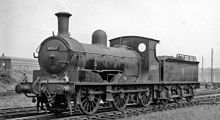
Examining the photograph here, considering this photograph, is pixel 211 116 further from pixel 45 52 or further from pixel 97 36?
pixel 45 52

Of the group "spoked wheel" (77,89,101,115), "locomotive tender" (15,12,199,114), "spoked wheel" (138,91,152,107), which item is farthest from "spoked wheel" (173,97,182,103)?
"spoked wheel" (77,89,101,115)

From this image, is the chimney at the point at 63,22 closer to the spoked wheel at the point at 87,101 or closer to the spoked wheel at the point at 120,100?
the spoked wheel at the point at 87,101

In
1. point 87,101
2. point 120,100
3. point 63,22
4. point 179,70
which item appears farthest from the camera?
point 179,70

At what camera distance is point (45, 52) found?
12.6 metres

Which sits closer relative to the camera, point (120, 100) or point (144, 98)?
point (120, 100)

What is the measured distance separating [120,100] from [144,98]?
6.86 feet

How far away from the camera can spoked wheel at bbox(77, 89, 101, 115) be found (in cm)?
1180

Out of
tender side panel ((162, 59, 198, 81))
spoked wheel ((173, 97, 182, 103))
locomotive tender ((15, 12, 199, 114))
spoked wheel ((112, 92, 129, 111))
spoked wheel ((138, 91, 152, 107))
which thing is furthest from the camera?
spoked wheel ((173, 97, 182, 103))

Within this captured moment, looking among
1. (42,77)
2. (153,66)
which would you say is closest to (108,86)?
(42,77)

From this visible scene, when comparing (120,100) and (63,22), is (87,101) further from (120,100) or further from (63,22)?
(63,22)

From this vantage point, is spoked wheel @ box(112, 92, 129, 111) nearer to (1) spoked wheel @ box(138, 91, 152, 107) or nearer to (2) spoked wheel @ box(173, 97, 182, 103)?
(1) spoked wheel @ box(138, 91, 152, 107)

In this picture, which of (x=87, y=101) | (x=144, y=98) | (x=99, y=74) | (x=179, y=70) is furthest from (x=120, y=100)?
(x=179, y=70)

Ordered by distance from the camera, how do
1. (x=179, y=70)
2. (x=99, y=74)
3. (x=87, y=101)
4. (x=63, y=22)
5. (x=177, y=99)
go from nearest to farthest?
1. (x=87, y=101)
2. (x=63, y=22)
3. (x=99, y=74)
4. (x=179, y=70)
5. (x=177, y=99)

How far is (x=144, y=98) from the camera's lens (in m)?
15.8
